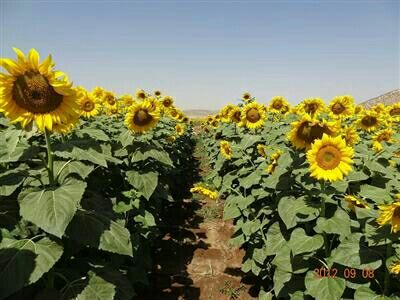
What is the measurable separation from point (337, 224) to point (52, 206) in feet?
8.73

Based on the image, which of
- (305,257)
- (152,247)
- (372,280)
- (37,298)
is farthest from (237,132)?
(37,298)

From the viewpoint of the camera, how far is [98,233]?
10.0 feet

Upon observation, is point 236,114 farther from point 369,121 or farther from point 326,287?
point 326,287

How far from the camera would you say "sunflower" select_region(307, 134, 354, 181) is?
3.69 metres

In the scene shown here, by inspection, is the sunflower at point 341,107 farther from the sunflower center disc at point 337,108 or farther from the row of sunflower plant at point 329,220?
the row of sunflower plant at point 329,220

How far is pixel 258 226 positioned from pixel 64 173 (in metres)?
3.11

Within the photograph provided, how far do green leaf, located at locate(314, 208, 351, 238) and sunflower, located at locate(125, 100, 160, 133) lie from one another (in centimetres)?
292

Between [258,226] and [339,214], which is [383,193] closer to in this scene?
[339,214]

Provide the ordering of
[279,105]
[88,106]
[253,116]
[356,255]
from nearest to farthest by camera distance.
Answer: [356,255]
[88,106]
[253,116]
[279,105]

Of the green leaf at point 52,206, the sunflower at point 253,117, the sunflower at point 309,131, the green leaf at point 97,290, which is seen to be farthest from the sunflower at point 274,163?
the green leaf at point 52,206

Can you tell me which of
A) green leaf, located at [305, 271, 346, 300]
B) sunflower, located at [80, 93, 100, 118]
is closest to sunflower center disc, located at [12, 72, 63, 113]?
green leaf, located at [305, 271, 346, 300]

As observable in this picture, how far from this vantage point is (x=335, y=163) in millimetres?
3719

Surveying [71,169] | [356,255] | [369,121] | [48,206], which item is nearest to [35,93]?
[71,169]
